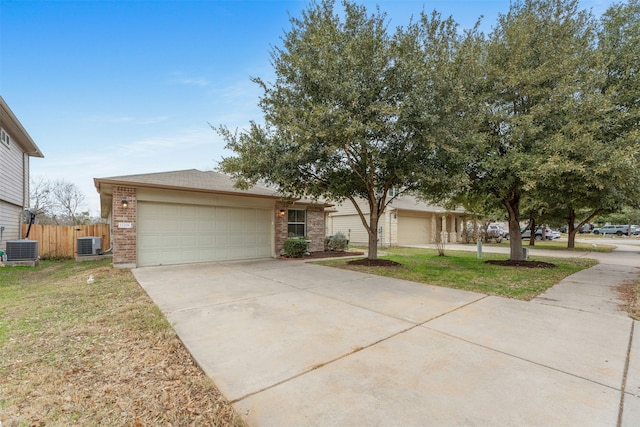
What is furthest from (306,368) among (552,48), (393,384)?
(552,48)

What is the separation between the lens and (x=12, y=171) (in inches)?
443

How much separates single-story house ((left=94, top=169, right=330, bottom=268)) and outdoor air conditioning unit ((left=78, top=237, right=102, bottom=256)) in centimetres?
175

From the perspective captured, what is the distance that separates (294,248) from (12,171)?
37.2 feet

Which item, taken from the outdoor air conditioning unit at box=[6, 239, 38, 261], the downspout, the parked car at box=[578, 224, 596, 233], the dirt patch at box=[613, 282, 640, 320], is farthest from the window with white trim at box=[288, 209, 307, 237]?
the parked car at box=[578, 224, 596, 233]

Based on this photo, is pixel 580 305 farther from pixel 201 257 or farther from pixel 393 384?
pixel 201 257

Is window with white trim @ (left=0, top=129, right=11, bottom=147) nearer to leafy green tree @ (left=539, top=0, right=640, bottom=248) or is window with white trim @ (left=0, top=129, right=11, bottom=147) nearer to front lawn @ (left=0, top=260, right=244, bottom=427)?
front lawn @ (left=0, top=260, right=244, bottom=427)

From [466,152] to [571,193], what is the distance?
14.5 feet

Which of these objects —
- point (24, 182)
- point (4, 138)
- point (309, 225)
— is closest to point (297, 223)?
point (309, 225)

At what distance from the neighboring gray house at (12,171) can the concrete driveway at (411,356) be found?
9.31m

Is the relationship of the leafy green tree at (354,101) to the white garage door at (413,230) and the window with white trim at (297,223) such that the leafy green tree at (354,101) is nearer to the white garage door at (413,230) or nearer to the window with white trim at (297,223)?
the window with white trim at (297,223)

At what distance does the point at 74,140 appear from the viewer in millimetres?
14367

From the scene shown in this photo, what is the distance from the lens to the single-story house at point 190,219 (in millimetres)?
8758

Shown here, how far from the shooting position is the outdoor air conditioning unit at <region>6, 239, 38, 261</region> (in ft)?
30.6

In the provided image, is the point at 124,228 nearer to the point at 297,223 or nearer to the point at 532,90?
the point at 297,223
